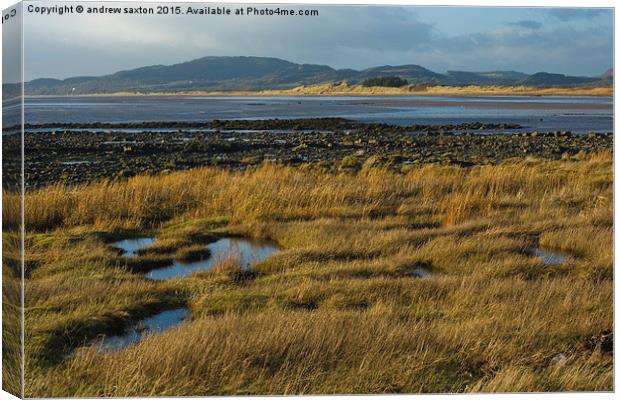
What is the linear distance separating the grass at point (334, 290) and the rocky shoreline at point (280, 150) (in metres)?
2.37

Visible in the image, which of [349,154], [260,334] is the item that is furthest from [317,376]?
[349,154]

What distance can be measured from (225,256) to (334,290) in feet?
4.95

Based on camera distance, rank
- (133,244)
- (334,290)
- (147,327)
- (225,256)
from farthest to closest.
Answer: (133,244)
(225,256)
(334,290)
(147,327)

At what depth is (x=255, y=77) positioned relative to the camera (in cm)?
841

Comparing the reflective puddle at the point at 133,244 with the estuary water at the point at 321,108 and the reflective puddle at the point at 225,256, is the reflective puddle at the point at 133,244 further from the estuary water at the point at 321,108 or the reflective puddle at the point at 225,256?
the estuary water at the point at 321,108

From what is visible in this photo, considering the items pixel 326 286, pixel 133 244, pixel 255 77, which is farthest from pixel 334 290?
pixel 133 244

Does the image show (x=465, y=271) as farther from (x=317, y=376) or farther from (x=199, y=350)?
(x=199, y=350)

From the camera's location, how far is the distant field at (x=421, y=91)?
8.43m

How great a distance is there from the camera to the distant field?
27.7 feet

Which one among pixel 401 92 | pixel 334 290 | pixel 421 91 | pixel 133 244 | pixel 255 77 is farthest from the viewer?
pixel 133 244

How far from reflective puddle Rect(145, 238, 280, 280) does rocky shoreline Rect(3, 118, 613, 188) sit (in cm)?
351

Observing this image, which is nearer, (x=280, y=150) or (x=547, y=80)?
(x=547, y=80)

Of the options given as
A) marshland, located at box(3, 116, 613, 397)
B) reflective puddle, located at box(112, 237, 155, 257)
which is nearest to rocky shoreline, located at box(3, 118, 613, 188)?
marshland, located at box(3, 116, 613, 397)

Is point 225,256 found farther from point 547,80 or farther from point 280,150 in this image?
point 280,150
